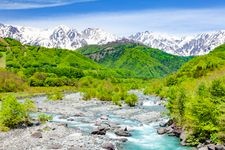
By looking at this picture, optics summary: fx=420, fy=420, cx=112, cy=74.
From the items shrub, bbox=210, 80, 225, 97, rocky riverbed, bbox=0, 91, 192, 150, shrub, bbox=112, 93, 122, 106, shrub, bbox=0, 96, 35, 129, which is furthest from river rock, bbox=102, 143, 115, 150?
shrub, bbox=112, 93, 122, 106

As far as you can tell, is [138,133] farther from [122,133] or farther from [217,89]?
[217,89]

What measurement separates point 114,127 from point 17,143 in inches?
972

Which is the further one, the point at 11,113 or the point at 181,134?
the point at 11,113

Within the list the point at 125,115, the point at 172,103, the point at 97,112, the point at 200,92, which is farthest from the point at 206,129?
the point at 97,112

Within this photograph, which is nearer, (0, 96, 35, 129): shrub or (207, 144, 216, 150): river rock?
(207, 144, 216, 150): river rock

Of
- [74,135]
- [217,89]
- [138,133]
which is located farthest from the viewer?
[138,133]

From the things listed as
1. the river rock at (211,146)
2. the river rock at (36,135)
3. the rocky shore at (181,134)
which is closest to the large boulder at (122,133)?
the rocky shore at (181,134)

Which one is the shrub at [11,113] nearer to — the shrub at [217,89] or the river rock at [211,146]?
the shrub at [217,89]

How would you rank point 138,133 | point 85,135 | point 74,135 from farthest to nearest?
point 138,133
point 85,135
point 74,135

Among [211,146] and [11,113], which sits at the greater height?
[11,113]

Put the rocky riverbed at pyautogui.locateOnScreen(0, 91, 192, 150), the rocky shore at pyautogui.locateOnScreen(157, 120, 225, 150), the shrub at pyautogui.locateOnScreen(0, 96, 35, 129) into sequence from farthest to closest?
the shrub at pyautogui.locateOnScreen(0, 96, 35, 129) → the rocky riverbed at pyautogui.locateOnScreen(0, 91, 192, 150) → the rocky shore at pyautogui.locateOnScreen(157, 120, 225, 150)

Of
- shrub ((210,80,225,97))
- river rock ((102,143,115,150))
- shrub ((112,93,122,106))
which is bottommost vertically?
shrub ((112,93,122,106))

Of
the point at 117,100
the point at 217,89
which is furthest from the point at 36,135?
the point at 117,100

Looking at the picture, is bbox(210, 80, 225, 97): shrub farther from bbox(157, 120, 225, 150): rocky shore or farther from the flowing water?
the flowing water
